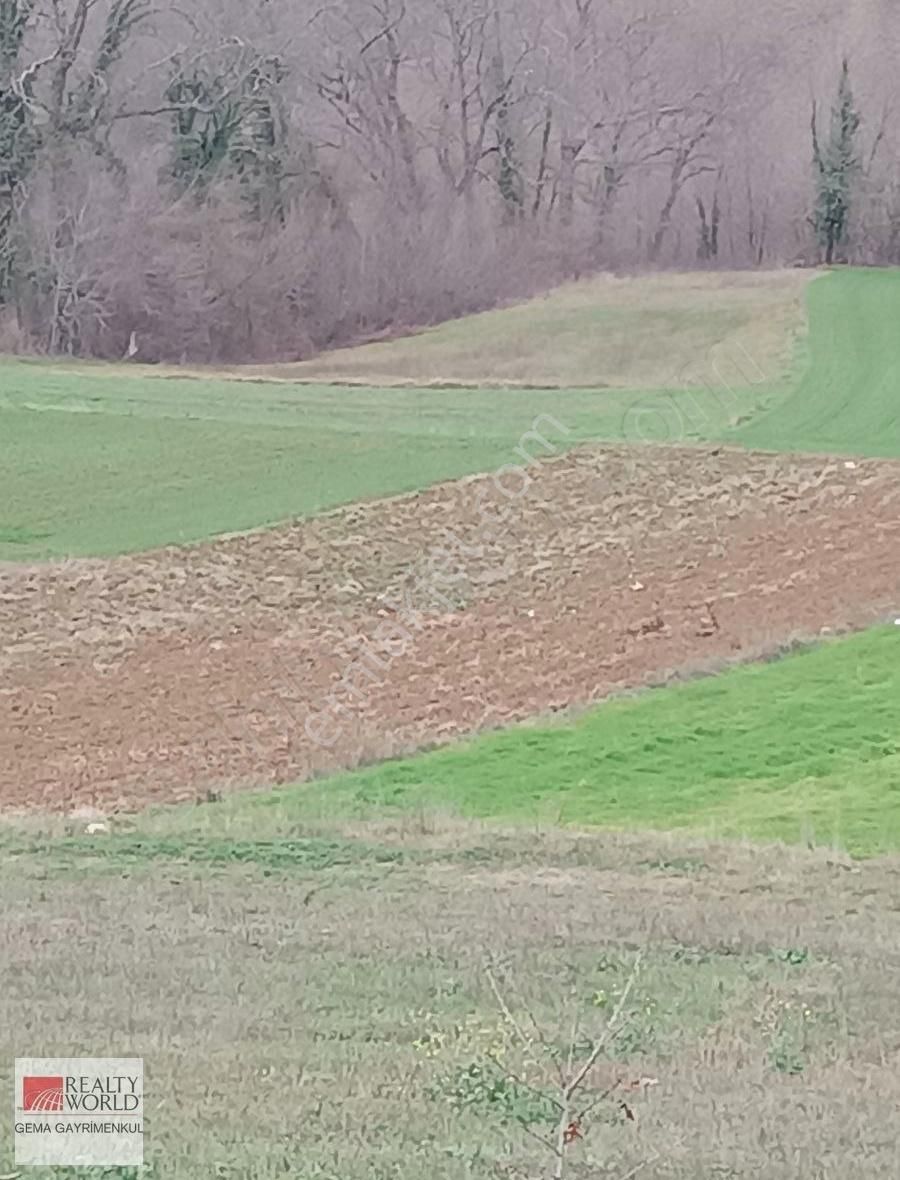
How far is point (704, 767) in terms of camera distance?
54.5 feet

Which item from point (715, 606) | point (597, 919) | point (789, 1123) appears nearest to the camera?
point (789, 1123)

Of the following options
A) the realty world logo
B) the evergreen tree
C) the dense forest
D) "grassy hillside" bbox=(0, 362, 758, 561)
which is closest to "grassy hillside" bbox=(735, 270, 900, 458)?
"grassy hillside" bbox=(0, 362, 758, 561)

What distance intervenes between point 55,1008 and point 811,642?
15.0m

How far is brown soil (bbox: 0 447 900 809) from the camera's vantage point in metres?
18.9

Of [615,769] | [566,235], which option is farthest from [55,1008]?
[566,235]

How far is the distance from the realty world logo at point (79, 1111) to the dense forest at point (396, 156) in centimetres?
5457

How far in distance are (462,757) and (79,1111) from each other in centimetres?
1198

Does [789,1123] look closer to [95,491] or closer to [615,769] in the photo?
[615,769]

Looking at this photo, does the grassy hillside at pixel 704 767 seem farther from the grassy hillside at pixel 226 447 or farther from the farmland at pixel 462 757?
the grassy hillside at pixel 226 447

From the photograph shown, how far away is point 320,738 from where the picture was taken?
18812 millimetres

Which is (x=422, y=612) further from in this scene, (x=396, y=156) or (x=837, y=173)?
(x=837, y=173)

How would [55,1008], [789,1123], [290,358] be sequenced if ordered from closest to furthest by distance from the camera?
[789,1123] → [55,1008] → [290,358]

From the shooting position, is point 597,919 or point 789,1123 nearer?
point 789,1123

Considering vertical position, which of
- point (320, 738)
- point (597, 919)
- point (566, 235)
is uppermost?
point (566, 235)
